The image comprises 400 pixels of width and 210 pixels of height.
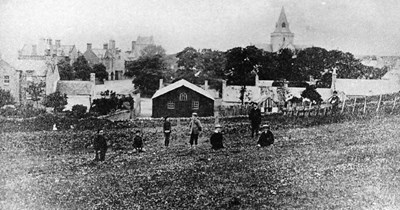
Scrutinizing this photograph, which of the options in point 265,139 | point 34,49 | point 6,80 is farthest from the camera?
point 34,49

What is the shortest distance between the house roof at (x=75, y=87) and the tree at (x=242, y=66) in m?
4.55

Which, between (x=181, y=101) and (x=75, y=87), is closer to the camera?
(x=75, y=87)

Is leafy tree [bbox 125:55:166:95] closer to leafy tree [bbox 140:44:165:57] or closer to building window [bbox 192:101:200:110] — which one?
leafy tree [bbox 140:44:165:57]

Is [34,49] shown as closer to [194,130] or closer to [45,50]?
[45,50]

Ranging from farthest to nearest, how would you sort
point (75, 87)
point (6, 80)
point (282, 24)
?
point (75, 87), point (6, 80), point (282, 24)

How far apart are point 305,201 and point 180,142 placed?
528 cm

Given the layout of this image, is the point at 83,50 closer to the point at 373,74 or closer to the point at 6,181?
the point at 6,181

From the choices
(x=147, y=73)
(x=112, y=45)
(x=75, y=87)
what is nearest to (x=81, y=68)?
(x=112, y=45)

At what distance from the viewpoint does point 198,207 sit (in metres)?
8.03

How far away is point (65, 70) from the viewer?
1462 centimetres

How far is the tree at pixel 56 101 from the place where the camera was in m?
13.4

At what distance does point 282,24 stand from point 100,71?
668 cm

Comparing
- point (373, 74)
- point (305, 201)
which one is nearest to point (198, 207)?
point (305, 201)

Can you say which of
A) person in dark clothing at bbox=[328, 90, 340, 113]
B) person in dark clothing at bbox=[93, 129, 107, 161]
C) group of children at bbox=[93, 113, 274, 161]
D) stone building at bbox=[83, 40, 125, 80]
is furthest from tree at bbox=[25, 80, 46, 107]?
person in dark clothing at bbox=[328, 90, 340, 113]
